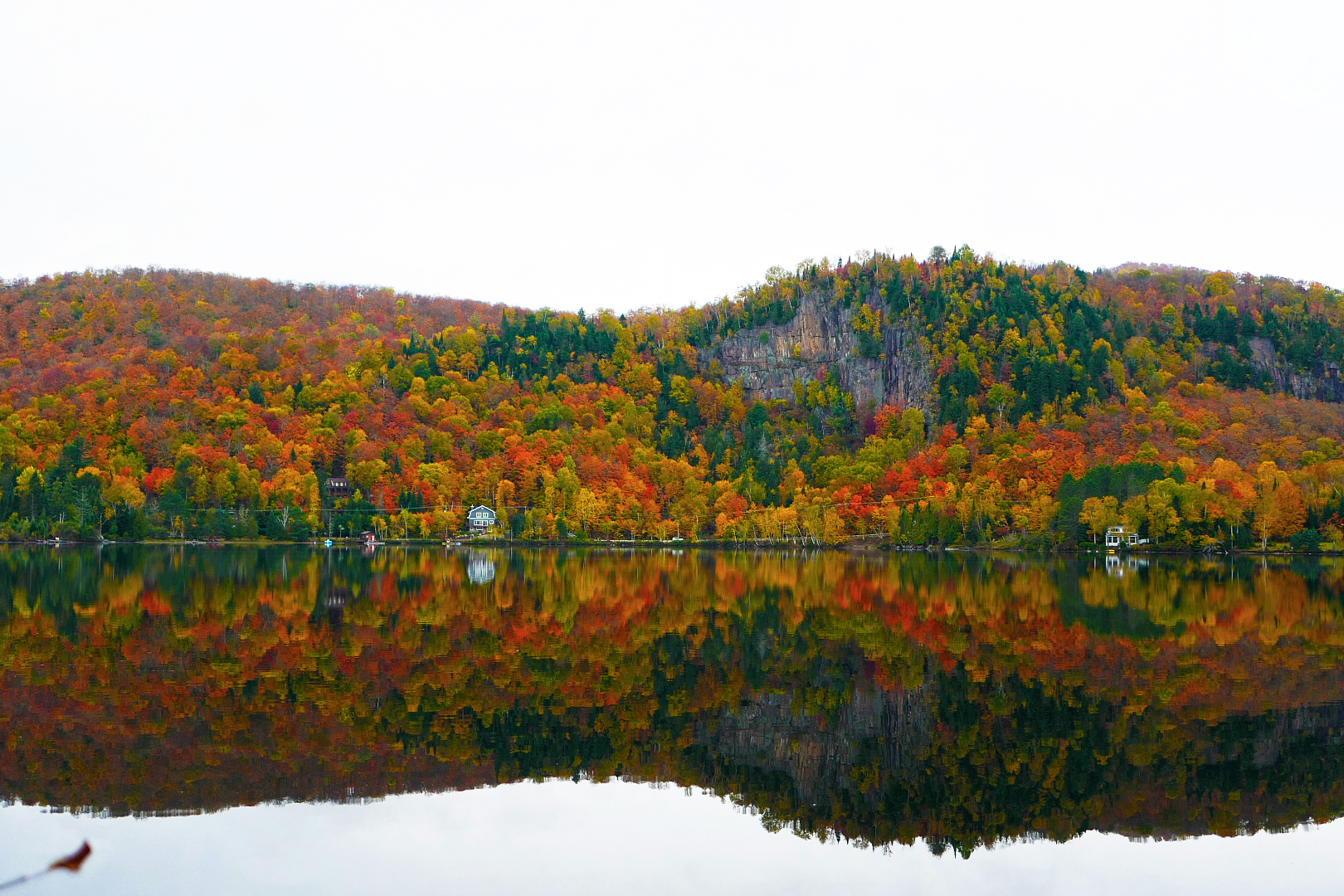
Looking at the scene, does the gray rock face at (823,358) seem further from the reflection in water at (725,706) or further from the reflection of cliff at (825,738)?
the reflection of cliff at (825,738)

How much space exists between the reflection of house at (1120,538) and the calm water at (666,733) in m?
64.1

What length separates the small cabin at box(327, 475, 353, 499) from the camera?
130 meters

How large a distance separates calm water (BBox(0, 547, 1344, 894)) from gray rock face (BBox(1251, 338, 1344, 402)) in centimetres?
14750

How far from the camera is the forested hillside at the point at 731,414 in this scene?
113 m

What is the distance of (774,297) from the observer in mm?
193750

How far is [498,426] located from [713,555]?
66890 millimetres

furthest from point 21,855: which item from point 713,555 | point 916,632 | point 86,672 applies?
point 713,555

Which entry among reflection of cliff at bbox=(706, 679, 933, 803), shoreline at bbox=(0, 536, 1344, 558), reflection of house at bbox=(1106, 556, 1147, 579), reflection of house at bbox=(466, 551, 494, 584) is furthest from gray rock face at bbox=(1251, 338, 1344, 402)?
reflection of cliff at bbox=(706, 679, 933, 803)

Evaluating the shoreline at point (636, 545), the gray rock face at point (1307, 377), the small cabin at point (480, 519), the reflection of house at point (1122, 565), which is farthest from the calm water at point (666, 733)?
the gray rock face at point (1307, 377)

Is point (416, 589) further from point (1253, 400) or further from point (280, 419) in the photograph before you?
point (1253, 400)

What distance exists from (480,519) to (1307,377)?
13081cm

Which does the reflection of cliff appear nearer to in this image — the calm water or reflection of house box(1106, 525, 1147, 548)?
the calm water

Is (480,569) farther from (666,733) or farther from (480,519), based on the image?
(480,519)

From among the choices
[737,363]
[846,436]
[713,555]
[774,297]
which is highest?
[774,297]
